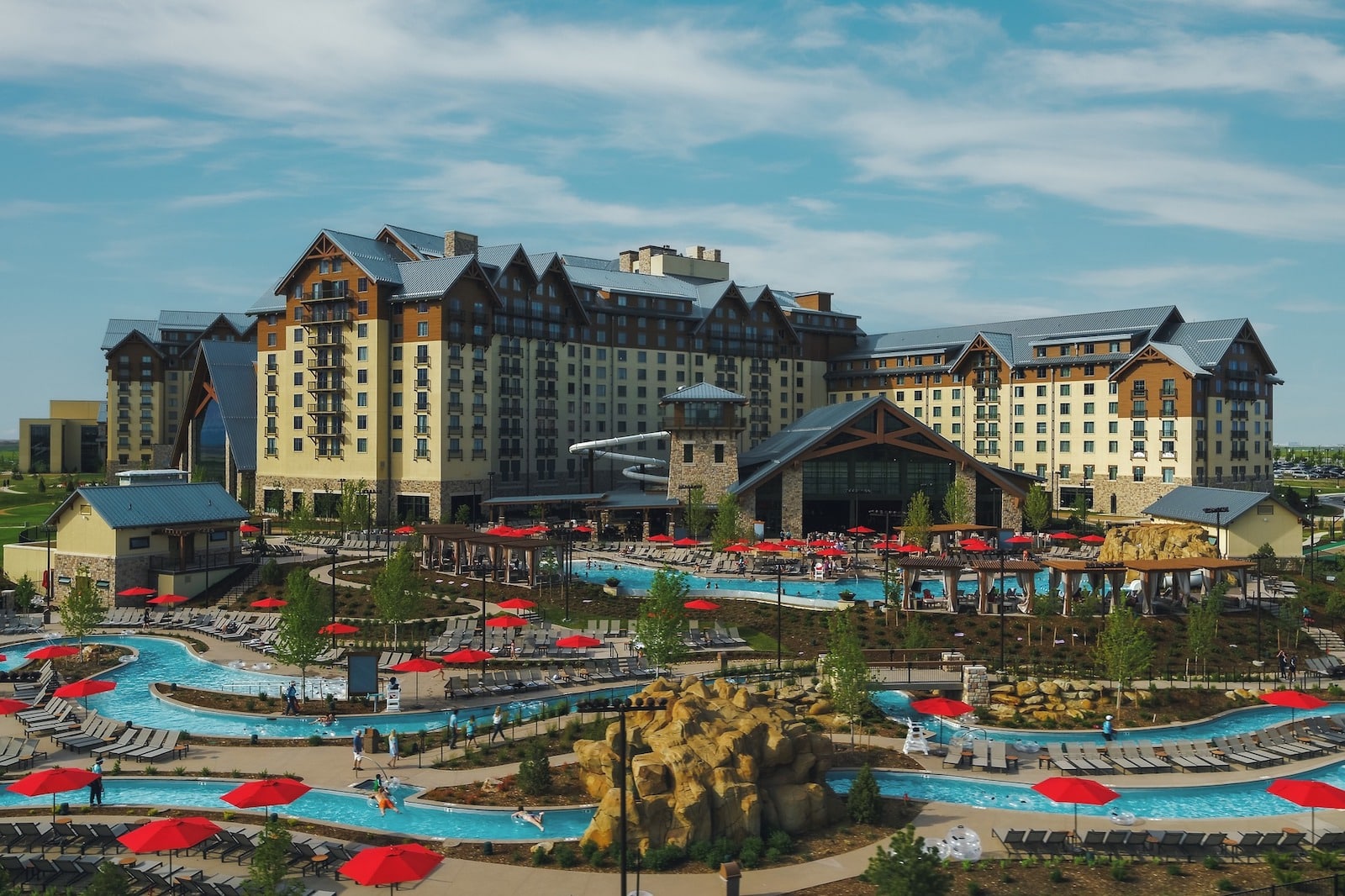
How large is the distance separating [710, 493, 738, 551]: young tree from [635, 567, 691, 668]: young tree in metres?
28.5

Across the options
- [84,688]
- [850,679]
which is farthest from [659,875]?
[84,688]

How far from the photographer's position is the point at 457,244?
11000 centimetres

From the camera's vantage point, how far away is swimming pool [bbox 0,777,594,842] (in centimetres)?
2831

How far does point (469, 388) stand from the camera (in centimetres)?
Answer: 10112

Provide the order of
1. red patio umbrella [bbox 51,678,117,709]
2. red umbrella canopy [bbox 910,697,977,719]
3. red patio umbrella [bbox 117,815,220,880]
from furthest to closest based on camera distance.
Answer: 1. red patio umbrella [bbox 51,678,117,709]
2. red umbrella canopy [bbox 910,697,977,719]
3. red patio umbrella [bbox 117,815,220,880]

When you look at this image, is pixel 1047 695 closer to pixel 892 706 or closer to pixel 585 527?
pixel 892 706

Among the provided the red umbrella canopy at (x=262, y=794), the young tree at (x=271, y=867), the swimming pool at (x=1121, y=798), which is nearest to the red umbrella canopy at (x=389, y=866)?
the young tree at (x=271, y=867)

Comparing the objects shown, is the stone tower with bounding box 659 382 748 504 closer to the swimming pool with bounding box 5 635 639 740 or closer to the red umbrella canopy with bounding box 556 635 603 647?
the red umbrella canopy with bounding box 556 635 603 647

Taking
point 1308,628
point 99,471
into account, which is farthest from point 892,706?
point 99,471

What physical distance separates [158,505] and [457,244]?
5094 centimetres

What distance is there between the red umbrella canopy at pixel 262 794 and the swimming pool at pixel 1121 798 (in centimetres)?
1597

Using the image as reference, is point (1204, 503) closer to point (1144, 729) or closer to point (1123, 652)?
point (1123, 652)

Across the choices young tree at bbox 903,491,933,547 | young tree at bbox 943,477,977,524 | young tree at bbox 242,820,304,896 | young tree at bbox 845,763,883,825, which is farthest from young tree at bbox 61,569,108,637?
young tree at bbox 943,477,977,524

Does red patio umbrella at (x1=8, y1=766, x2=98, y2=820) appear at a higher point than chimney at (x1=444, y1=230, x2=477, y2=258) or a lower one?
lower
